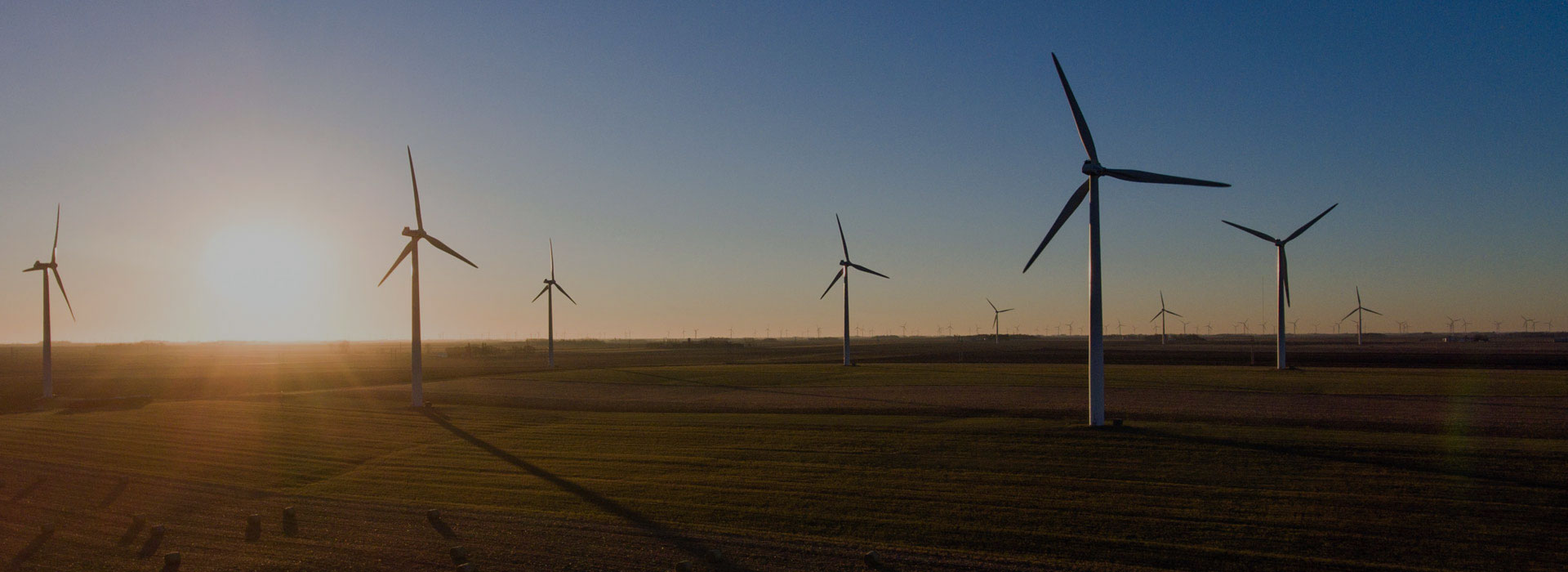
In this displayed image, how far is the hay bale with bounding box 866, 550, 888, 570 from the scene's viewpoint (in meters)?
14.5

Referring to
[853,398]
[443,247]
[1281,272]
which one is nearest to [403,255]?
[443,247]

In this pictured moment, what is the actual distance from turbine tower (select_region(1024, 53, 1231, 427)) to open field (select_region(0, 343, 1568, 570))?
1.53 metres

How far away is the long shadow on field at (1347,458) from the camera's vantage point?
19016 mm

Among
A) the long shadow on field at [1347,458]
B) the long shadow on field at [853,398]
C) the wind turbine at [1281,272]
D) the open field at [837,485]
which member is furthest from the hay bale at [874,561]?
the wind turbine at [1281,272]

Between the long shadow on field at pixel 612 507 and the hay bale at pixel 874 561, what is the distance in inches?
88.0

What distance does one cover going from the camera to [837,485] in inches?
838

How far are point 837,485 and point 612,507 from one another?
5922mm

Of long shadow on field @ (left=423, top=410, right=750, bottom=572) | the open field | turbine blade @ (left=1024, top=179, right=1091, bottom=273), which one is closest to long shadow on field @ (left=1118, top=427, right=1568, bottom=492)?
the open field

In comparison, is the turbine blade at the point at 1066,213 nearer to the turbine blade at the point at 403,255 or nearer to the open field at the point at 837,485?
the open field at the point at 837,485

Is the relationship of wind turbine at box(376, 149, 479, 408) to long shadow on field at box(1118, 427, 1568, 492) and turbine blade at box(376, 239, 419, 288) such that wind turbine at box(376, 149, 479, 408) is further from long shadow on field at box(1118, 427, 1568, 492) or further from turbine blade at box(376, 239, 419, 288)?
long shadow on field at box(1118, 427, 1568, 492)

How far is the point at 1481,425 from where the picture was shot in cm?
2831

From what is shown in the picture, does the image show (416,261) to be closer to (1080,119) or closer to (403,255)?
(403,255)

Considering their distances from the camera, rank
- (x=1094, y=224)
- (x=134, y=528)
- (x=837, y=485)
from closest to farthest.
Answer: (x=134, y=528), (x=837, y=485), (x=1094, y=224)

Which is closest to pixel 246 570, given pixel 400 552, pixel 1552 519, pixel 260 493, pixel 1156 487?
pixel 400 552
